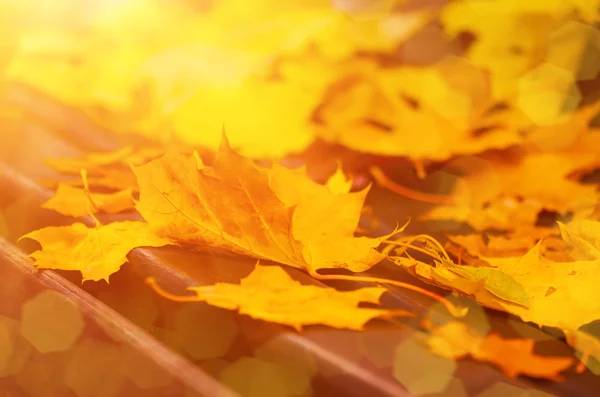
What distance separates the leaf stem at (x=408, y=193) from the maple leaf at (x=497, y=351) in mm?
358

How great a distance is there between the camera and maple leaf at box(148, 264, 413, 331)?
0.46 metres

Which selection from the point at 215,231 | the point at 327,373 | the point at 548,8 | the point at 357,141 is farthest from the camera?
the point at 548,8

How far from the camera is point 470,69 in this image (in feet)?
4.02

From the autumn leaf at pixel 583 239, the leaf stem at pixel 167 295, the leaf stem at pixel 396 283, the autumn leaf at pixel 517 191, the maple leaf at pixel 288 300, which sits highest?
the leaf stem at pixel 167 295

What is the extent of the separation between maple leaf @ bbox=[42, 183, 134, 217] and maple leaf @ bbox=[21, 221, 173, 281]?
0.10 feet

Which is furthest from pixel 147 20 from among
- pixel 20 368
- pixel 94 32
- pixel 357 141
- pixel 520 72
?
pixel 20 368

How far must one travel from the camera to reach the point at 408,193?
0.84 meters

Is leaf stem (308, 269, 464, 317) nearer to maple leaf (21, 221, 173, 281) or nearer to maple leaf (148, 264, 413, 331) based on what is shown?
maple leaf (148, 264, 413, 331)

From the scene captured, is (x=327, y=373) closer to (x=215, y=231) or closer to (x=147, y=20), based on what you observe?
(x=215, y=231)

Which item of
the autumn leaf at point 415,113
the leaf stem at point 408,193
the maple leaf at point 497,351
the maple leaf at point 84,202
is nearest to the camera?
the maple leaf at point 497,351

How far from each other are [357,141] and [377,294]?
54cm

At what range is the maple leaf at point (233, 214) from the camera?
53 centimetres

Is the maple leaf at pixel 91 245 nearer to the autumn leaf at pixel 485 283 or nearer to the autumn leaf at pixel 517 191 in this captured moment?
the autumn leaf at pixel 485 283

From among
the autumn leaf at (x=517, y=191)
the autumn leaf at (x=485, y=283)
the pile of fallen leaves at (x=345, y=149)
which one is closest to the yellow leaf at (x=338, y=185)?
the pile of fallen leaves at (x=345, y=149)
